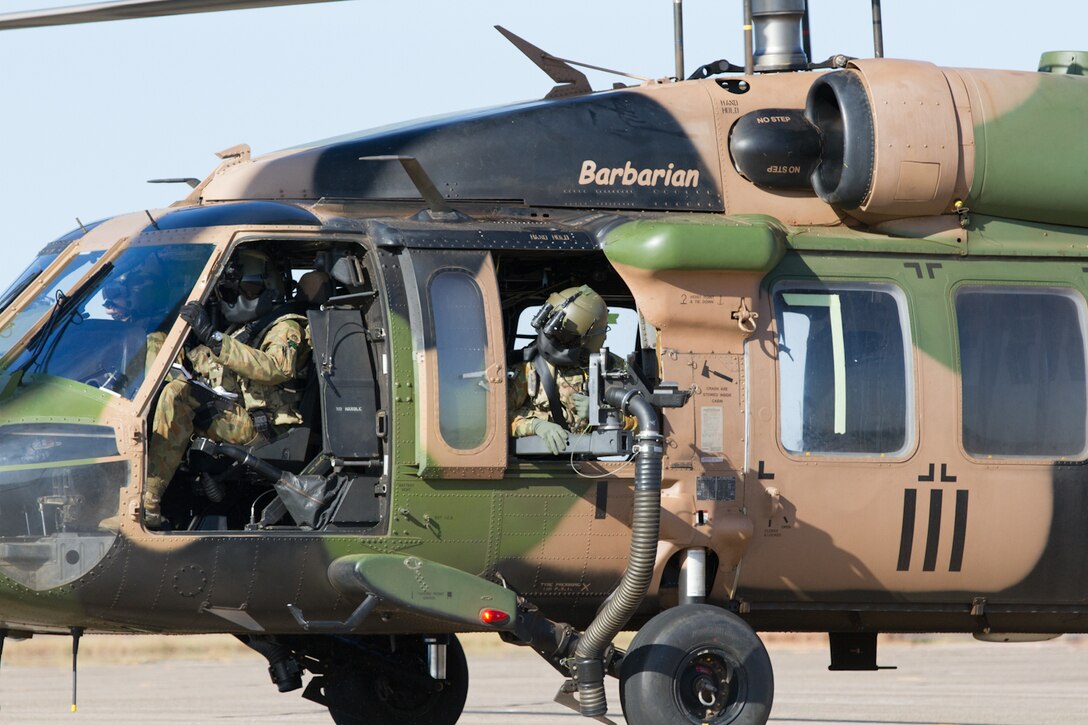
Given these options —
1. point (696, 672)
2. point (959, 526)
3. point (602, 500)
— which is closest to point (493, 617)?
point (602, 500)

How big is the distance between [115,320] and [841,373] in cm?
367

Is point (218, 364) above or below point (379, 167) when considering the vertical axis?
below

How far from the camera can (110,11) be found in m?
7.16

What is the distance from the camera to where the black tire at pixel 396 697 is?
9609mm

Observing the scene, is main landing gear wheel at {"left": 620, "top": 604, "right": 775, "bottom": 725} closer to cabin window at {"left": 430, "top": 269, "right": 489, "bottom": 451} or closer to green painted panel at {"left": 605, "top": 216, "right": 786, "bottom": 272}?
cabin window at {"left": 430, "top": 269, "right": 489, "bottom": 451}

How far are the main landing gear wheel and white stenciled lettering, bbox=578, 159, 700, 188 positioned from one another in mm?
2293

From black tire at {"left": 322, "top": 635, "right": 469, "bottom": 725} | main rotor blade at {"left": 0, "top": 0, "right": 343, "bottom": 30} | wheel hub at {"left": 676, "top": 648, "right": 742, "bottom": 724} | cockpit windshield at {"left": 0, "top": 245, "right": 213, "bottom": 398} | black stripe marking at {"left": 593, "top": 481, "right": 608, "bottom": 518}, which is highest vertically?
main rotor blade at {"left": 0, "top": 0, "right": 343, "bottom": 30}

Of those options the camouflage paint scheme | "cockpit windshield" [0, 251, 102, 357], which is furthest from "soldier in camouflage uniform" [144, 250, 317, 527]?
"cockpit windshield" [0, 251, 102, 357]

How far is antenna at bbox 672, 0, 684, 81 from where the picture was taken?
9578 mm

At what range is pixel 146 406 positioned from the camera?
24.8 feet

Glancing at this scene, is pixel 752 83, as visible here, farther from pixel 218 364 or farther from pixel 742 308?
pixel 218 364

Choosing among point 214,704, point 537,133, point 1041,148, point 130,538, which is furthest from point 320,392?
point 214,704

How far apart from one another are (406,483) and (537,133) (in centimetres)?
212

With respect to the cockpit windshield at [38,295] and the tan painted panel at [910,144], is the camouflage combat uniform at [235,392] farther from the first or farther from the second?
the tan painted panel at [910,144]
